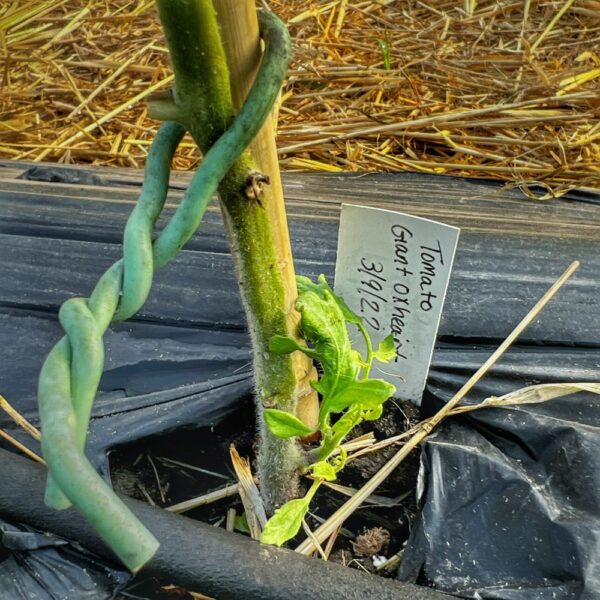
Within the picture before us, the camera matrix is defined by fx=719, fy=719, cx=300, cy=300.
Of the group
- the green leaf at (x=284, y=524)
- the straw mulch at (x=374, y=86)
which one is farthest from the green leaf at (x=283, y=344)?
the straw mulch at (x=374, y=86)

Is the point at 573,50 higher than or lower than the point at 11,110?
lower

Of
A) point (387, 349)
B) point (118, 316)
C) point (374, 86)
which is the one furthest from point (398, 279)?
point (374, 86)

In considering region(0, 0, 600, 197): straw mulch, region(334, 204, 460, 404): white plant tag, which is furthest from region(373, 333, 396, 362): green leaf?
region(0, 0, 600, 197): straw mulch

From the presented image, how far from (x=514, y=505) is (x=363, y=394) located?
0.17 m

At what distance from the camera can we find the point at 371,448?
2.21 feet

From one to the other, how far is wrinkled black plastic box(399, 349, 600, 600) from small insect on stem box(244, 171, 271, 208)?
30cm

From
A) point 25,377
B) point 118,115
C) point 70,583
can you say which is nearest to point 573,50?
point 118,115

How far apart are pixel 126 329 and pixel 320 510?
278 millimetres

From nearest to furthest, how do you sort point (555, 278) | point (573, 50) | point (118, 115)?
1. point (555, 278)
2. point (118, 115)
3. point (573, 50)

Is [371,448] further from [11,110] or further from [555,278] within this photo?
Answer: [11,110]

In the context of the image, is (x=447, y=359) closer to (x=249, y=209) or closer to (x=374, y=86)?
(x=249, y=209)

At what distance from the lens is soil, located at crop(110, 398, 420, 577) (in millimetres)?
669

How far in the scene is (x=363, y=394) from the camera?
54 cm

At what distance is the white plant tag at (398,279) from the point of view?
61cm
